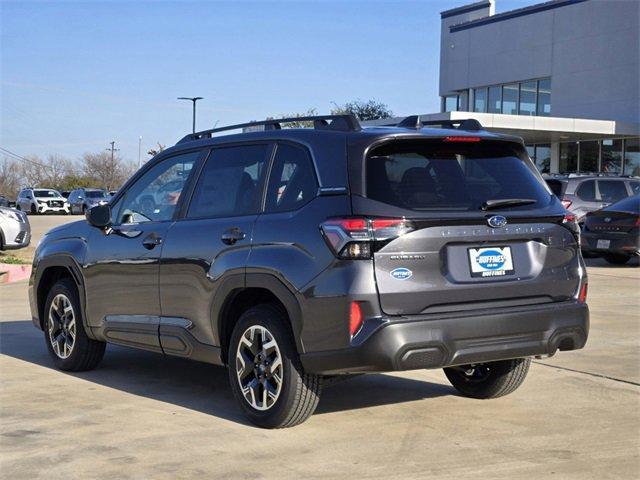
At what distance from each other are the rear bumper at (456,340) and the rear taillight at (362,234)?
420 mm

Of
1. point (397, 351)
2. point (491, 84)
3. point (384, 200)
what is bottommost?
point (397, 351)

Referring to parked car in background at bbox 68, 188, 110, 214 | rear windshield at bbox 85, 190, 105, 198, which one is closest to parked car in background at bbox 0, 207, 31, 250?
parked car in background at bbox 68, 188, 110, 214

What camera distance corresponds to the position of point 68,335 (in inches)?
315

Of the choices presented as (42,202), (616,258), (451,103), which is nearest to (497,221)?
(616,258)

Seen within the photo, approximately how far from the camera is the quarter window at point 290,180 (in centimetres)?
591

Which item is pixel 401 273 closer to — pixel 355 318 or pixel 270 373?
pixel 355 318

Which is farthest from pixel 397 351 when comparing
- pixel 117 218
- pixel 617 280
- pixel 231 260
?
pixel 617 280

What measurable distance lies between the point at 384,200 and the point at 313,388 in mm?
1232

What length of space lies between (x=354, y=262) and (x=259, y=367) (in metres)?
1.08

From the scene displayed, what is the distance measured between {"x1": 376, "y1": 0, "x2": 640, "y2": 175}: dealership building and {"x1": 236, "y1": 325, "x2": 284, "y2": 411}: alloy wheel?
1070 inches

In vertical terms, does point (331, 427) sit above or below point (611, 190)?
below

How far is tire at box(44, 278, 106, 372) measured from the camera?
7.88 meters

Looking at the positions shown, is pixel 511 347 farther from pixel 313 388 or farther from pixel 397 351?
pixel 313 388

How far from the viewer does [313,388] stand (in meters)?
5.86
